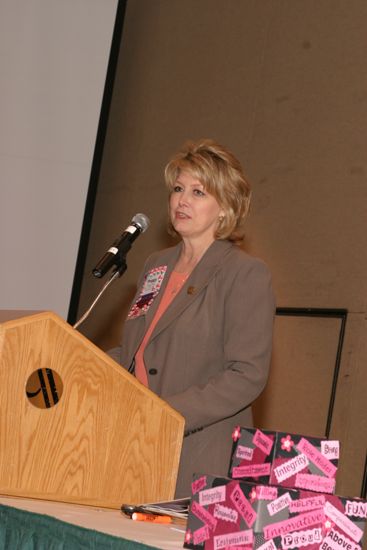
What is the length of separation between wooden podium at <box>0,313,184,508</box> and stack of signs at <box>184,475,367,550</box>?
19.9 inches

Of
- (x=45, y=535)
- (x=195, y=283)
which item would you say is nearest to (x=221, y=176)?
(x=195, y=283)

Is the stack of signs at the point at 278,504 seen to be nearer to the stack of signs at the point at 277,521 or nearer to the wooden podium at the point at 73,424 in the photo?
the stack of signs at the point at 277,521

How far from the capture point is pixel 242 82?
526 cm

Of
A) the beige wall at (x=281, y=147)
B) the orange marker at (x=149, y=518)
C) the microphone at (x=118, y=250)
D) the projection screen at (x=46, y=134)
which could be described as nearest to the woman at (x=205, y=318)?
the microphone at (x=118, y=250)

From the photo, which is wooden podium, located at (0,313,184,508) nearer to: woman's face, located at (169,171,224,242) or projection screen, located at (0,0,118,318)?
woman's face, located at (169,171,224,242)

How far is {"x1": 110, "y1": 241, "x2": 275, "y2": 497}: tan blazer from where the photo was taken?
2.42 metres

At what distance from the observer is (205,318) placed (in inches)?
103

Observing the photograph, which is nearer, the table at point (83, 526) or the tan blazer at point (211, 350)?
the table at point (83, 526)

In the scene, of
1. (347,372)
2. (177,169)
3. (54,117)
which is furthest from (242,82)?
(177,169)

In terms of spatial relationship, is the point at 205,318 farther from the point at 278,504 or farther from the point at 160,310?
the point at 278,504

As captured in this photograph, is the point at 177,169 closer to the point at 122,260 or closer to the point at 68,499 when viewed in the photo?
the point at 122,260

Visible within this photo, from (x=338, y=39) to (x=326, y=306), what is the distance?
4.26 ft

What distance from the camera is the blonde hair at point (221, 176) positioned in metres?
2.76

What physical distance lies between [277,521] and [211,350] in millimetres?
1115
